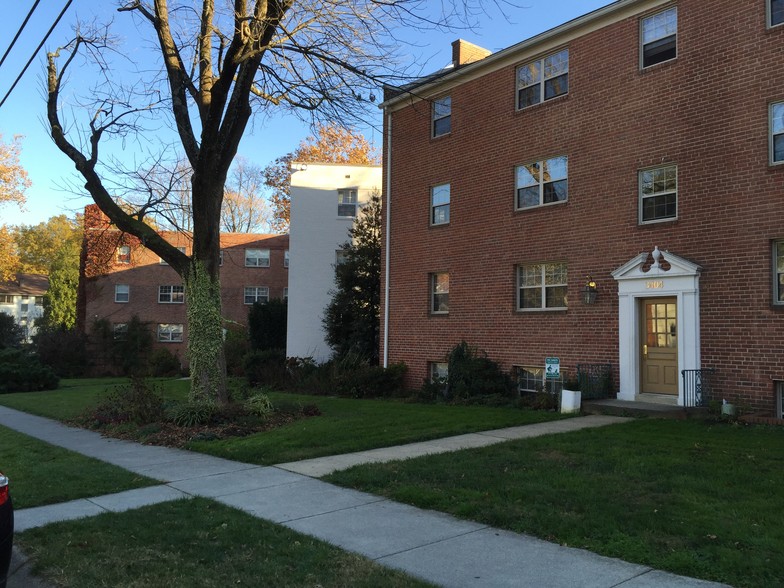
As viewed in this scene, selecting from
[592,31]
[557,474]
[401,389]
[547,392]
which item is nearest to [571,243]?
[547,392]

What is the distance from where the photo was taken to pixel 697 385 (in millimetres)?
12281

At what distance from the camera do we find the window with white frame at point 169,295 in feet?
132

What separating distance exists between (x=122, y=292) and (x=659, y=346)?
34670 millimetres

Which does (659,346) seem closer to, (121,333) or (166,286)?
(121,333)

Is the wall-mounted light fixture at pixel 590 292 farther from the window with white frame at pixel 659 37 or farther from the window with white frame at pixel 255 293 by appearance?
the window with white frame at pixel 255 293

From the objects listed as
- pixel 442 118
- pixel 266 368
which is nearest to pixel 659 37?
pixel 442 118

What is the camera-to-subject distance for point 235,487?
7324 millimetres

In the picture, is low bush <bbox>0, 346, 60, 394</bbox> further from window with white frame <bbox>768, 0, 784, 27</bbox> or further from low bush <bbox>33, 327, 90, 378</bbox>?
window with white frame <bbox>768, 0, 784, 27</bbox>

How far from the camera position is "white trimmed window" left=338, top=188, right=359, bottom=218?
28.4m

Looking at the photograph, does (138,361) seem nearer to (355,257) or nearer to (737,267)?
(355,257)

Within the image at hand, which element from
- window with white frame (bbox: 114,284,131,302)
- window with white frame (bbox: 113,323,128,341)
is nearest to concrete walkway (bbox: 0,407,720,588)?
window with white frame (bbox: 113,323,128,341)

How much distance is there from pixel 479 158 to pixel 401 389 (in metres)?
6.90

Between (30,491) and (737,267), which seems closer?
(30,491)

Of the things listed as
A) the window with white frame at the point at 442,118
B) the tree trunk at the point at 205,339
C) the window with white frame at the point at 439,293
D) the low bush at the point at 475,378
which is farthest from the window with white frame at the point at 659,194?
the tree trunk at the point at 205,339
